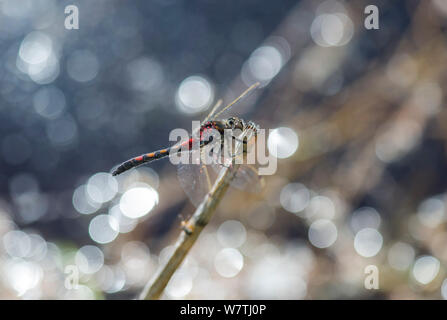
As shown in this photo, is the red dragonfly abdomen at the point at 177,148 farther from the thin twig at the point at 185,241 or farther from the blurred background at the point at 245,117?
the blurred background at the point at 245,117

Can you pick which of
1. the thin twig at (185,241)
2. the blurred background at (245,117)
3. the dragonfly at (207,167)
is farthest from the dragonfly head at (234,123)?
the blurred background at (245,117)

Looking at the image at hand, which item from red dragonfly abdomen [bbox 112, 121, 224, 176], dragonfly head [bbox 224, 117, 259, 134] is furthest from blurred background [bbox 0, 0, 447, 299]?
dragonfly head [bbox 224, 117, 259, 134]

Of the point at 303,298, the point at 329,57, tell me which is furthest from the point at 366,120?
the point at 303,298

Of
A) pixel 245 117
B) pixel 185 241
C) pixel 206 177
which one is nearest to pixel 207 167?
pixel 206 177

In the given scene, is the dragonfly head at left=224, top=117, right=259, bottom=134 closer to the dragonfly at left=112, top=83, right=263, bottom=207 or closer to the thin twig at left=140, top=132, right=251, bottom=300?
the dragonfly at left=112, top=83, right=263, bottom=207

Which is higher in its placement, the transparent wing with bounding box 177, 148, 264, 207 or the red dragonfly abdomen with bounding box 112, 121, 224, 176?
the red dragonfly abdomen with bounding box 112, 121, 224, 176

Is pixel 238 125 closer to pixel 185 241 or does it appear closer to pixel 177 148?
pixel 177 148

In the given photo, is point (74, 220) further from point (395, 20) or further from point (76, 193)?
point (395, 20)

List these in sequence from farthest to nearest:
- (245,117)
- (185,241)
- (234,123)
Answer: (245,117)
(234,123)
(185,241)
